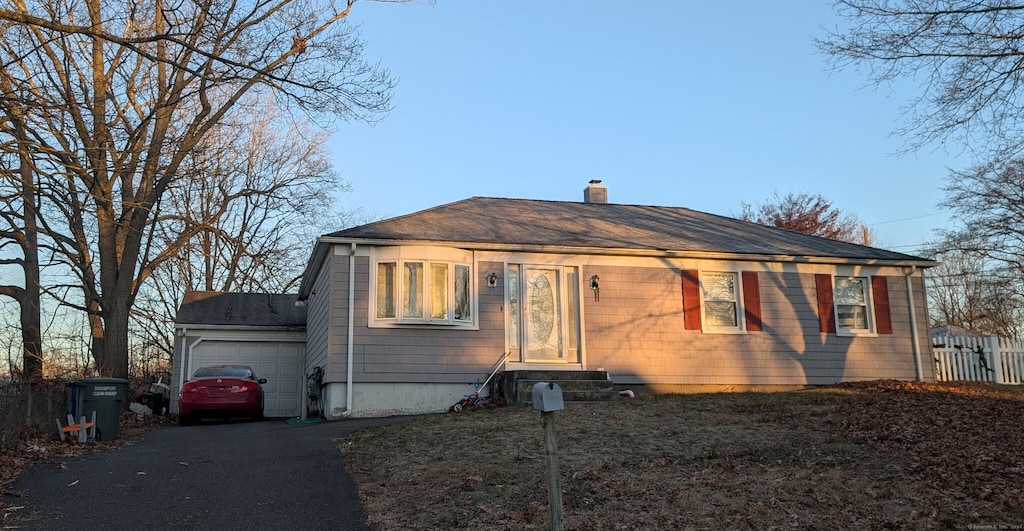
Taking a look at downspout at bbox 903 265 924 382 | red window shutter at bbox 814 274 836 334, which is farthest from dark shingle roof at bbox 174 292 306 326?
downspout at bbox 903 265 924 382

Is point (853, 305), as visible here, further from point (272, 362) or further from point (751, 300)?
point (272, 362)

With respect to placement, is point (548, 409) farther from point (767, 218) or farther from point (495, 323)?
point (767, 218)

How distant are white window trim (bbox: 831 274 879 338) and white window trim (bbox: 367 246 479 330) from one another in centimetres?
759

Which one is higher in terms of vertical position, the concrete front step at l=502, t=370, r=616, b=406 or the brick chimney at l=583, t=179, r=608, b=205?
the brick chimney at l=583, t=179, r=608, b=205

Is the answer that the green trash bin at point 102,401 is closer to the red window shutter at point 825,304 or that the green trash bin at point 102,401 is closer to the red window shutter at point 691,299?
the red window shutter at point 691,299

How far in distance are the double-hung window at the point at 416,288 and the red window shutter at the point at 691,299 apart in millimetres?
4367

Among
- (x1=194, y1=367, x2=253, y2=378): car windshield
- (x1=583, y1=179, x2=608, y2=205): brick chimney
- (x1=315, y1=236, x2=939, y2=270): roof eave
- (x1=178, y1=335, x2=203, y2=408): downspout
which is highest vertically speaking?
(x1=583, y1=179, x2=608, y2=205): brick chimney

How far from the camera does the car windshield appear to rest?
16078mm

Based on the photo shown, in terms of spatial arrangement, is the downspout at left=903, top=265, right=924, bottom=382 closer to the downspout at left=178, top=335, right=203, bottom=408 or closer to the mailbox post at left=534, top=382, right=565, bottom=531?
the mailbox post at left=534, top=382, right=565, bottom=531

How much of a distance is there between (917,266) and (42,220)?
21977mm

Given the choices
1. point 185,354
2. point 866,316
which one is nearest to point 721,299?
point 866,316

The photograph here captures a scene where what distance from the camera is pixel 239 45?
1098 centimetres

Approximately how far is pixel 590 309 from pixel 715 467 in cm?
788

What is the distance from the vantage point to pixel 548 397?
199 inches
